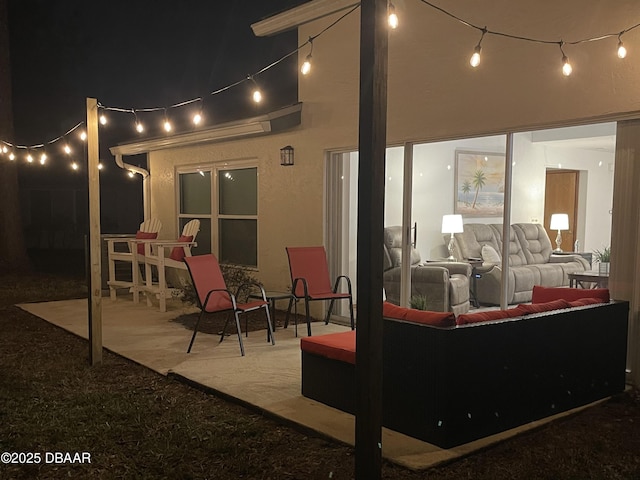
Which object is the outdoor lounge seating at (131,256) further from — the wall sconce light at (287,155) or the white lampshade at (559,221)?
the white lampshade at (559,221)

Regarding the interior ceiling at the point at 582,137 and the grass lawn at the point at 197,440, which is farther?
the interior ceiling at the point at 582,137

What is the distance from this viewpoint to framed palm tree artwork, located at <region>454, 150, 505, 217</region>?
6.29m

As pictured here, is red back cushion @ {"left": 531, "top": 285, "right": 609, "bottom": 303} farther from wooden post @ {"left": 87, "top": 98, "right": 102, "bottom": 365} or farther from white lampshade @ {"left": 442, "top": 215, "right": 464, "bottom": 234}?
wooden post @ {"left": 87, "top": 98, "right": 102, "bottom": 365}

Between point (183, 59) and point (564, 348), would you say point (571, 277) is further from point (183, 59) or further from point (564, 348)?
point (183, 59)

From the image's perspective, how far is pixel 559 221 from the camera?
21.1ft

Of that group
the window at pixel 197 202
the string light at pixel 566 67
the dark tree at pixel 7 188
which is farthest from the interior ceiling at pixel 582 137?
the dark tree at pixel 7 188

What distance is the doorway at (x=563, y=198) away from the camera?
20.3 feet

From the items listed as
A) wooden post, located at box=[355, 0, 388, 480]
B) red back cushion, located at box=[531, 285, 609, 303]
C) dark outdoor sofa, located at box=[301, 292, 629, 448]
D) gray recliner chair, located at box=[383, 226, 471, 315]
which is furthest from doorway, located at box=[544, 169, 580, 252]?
wooden post, located at box=[355, 0, 388, 480]

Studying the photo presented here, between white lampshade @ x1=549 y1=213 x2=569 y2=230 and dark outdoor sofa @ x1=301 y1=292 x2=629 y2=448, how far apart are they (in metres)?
2.18

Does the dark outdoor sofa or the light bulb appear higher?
the light bulb

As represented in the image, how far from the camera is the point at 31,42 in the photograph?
15047 millimetres

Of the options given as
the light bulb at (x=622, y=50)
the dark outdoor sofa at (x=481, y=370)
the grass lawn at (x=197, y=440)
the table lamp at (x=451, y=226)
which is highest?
the light bulb at (x=622, y=50)

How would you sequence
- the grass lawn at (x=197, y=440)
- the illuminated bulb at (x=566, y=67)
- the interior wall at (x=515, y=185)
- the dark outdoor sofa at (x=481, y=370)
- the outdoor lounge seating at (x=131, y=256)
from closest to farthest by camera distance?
the grass lawn at (x=197, y=440)
the dark outdoor sofa at (x=481, y=370)
the illuminated bulb at (x=566, y=67)
the interior wall at (x=515, y=185)
the outdoor lounge seating at (x=131, y=256)

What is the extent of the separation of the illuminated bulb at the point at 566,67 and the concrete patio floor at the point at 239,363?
2.73 meters
